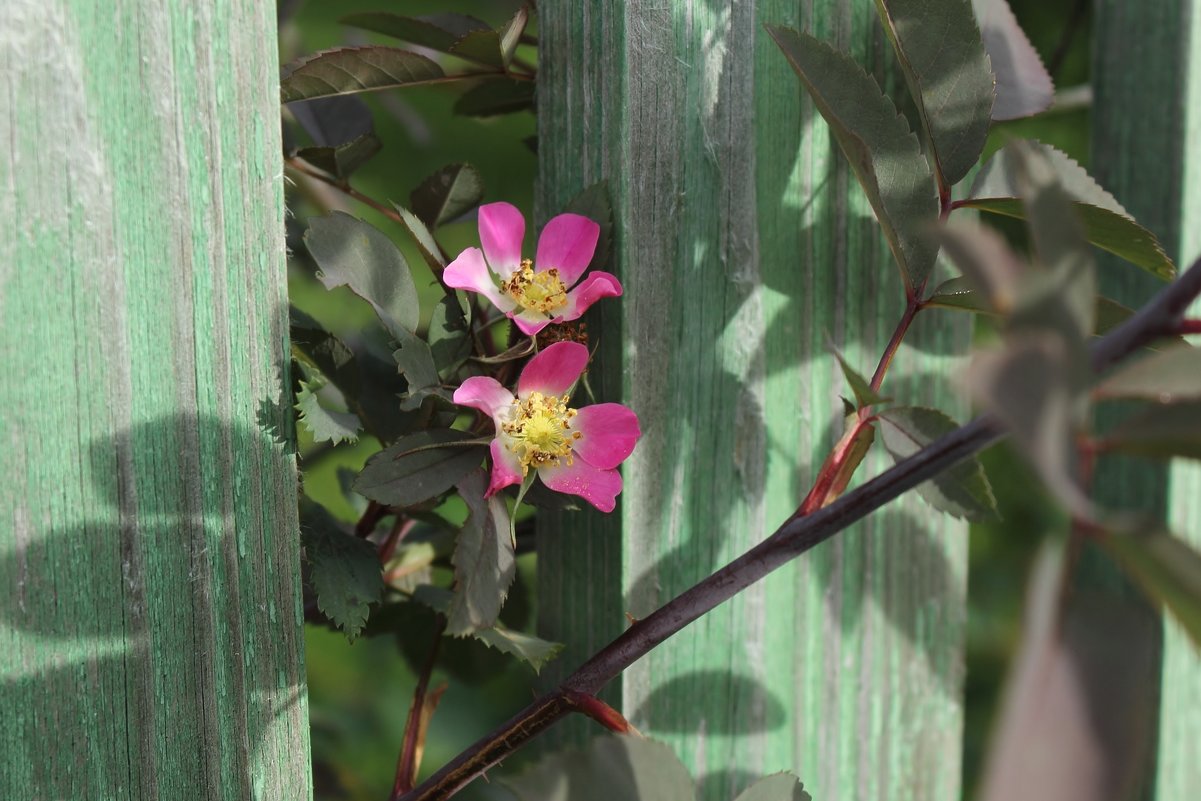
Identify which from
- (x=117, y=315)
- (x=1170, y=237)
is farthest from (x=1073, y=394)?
(x=1170, y=237)

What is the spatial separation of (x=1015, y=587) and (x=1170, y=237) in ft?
4.45

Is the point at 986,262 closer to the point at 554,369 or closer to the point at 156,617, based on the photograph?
the point at 554,369

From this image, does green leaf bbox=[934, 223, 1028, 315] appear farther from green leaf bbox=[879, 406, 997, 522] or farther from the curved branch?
green leaf bbox=[879, 406, 997, 522]

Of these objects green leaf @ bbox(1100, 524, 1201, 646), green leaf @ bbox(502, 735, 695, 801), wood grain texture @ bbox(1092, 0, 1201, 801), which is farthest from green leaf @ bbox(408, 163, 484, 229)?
wood grain texture @ bbox(1092, 0, 1201, 801)

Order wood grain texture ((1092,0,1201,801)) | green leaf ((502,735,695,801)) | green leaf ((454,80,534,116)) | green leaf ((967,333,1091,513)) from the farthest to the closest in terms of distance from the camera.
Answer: wood grain texture ((1092,0,1201,801)) → green leaf ((454,80,534,116)) → green leaf ((502,735,695,801)) → green leaf ((967,333,1091,513))

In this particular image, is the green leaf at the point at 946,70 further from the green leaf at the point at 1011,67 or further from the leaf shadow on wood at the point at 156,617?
the leaf shadow on wood at the point at 156,617

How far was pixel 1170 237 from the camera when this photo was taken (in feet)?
3.28

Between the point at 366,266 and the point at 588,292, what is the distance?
0.13 metres

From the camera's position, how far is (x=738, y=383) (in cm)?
73

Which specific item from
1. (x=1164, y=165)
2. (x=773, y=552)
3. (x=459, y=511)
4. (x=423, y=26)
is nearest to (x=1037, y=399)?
(x=773, y=552)

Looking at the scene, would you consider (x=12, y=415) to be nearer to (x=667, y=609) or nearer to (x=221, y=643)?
(x=221, y=643)

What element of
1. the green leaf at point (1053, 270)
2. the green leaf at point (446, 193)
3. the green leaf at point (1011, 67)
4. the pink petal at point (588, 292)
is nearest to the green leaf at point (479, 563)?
the pink petal at point (588, 292)

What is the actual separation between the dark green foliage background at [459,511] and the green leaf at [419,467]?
0.55 meters

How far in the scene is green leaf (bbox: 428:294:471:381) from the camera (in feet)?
2.05
